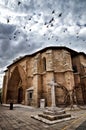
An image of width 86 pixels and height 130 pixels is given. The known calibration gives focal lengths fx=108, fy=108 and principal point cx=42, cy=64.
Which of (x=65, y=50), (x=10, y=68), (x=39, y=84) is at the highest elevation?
(x=65, y=50)

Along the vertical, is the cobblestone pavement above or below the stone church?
below

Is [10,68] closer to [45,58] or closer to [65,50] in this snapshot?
[45,58]

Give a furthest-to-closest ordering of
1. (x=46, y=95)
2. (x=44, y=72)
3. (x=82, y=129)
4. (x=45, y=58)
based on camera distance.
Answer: (x=45, y=58)
(x=44, y=72)
(x=46, y=95)
(x=82, y=129)

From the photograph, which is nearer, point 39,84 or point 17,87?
point 39,84

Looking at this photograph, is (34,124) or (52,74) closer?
(34,124)

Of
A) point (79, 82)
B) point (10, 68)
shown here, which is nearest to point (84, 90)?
point (79, 82)

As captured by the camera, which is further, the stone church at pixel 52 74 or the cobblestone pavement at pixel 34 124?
the stone church at pixel 52 74

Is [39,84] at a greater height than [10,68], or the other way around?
[10,68]

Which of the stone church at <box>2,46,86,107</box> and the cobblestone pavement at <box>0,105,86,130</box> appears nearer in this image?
the cobblestone pavement at <box>0,105,86,130</box>

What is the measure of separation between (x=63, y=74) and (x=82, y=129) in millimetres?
13161

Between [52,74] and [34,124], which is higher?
[52,74]

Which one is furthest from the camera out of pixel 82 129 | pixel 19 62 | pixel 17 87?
pixel 17 87

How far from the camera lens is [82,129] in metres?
4.69

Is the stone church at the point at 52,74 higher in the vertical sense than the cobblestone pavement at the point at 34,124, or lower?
higher
